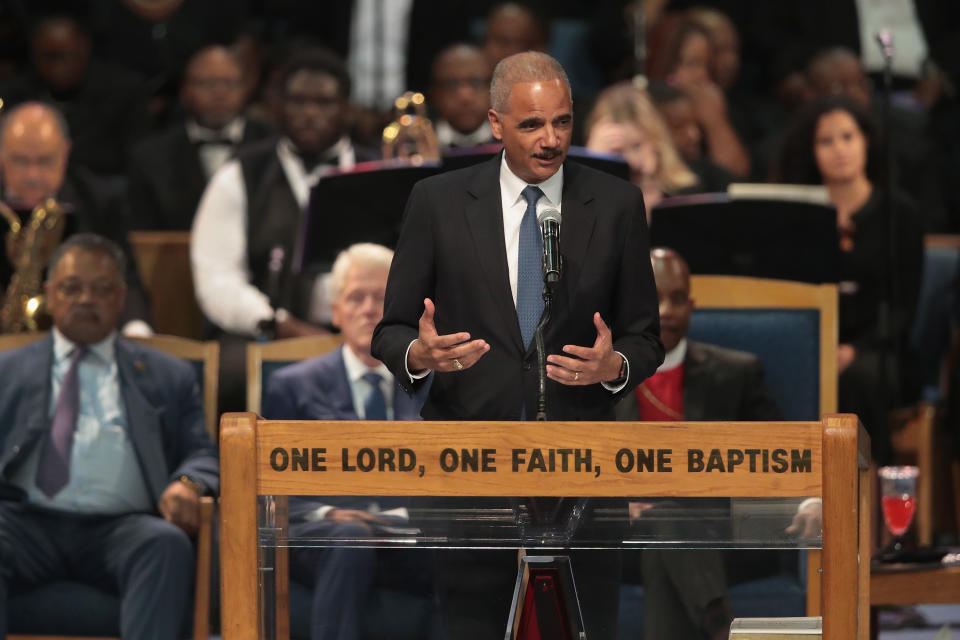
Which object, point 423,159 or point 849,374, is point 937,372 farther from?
point 423,159

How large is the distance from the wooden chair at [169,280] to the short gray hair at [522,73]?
3.22 meters

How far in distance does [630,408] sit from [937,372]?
257 centimetres

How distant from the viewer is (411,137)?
548cm

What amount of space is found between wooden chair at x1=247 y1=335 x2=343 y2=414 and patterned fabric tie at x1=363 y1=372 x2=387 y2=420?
0.26m

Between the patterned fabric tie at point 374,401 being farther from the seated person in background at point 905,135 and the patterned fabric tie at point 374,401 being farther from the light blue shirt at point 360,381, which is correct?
the seated person in background at point 905,135

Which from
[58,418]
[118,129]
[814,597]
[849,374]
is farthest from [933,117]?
[814,597]

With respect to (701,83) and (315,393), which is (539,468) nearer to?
(315,393)

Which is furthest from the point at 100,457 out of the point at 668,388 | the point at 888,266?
the point at 888,266

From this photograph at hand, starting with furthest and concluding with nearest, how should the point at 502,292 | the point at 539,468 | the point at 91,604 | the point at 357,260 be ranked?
1. the point at 357,260
2. the point at 91,604
3. the point at 502,292
4. the point at 539,468

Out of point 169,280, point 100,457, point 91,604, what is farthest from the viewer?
point 169,280

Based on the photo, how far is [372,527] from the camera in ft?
8.26

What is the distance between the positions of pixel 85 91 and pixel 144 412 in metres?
3.21

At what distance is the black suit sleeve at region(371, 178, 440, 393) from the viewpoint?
2715mm

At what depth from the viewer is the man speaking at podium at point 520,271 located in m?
2.67
